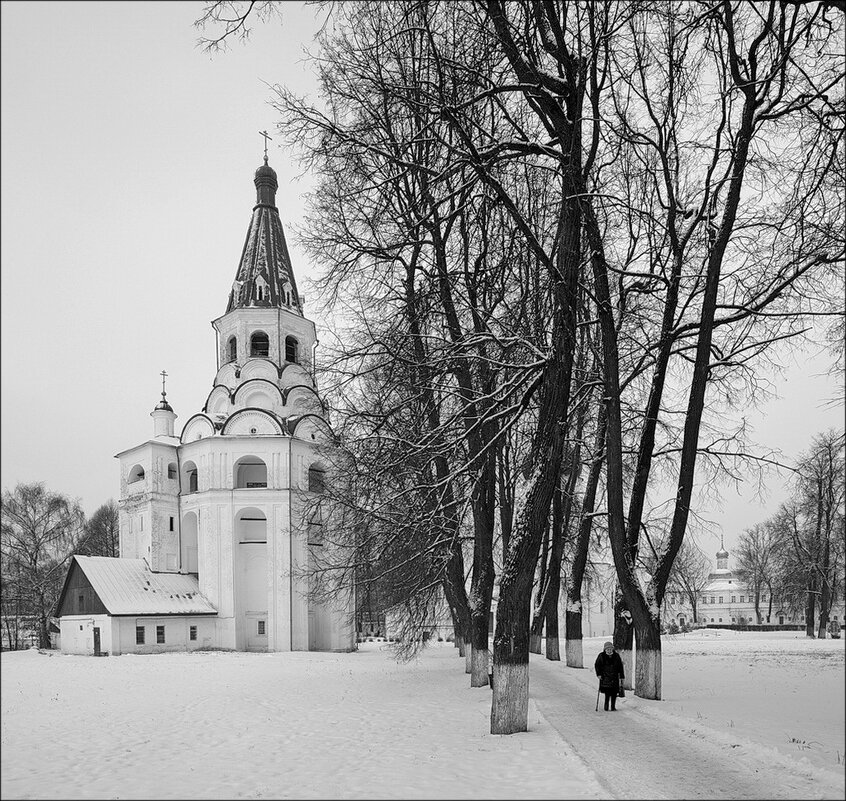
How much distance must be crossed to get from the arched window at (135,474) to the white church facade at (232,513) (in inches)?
2.4

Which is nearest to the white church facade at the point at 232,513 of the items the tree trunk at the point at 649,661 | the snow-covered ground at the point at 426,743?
the snow-covered ground at the point at 426,743

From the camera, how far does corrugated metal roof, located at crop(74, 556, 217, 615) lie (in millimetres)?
38094

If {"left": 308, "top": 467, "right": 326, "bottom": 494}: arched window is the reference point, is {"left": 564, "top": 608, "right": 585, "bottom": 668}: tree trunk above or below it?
below

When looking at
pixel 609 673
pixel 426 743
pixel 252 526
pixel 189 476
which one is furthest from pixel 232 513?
pixel 426 743

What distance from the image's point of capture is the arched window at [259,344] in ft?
149

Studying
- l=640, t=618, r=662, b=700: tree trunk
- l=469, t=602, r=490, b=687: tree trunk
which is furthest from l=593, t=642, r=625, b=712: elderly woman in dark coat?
l=469, t=602, r=490, b=687: tree trunk

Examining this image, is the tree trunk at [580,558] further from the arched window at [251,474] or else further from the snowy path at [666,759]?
the arched window at [251,474]

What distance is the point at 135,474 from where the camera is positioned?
4641cm

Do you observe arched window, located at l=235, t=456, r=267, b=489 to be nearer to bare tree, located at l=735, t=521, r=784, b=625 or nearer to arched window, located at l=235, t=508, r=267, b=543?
arched window, located at l=235, t=508, r=267, b=543

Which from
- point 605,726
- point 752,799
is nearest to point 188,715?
point 605,726

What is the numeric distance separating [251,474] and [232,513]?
4.89m

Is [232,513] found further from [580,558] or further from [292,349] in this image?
[580,558]

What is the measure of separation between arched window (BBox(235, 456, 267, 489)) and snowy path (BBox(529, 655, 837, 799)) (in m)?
34.9

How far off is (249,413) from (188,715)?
30.0m
